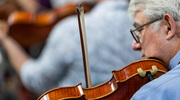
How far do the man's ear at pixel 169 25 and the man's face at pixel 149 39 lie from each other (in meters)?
0.03

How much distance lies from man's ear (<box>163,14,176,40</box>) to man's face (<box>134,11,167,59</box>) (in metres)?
0.03

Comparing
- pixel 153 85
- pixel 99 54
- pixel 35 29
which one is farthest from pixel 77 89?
pixel 35 29

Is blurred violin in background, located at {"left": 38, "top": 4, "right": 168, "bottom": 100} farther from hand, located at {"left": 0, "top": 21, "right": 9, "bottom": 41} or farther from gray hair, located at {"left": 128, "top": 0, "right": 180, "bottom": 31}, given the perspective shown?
hand, located at {"left": 0, "top": 21, "right": 9, "bottom": 41}

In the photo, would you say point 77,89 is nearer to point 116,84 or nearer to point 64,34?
point 116,84

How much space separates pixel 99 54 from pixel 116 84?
0.95 m

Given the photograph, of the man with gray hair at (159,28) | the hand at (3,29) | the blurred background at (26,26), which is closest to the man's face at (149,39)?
the man with gray hair at (159,28)

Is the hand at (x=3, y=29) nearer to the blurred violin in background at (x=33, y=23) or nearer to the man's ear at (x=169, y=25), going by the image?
the blurred violin in background at (x=33, y=23)

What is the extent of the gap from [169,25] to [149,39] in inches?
4.6

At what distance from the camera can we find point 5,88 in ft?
11.5

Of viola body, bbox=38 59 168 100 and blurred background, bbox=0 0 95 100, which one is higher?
blurred background, bbox=0 0 95 100

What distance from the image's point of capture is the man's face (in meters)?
1.33

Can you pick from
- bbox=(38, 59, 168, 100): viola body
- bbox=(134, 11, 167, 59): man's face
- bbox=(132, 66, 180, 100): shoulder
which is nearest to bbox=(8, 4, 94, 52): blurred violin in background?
bbox=(134, 11, 167, 59): man's face

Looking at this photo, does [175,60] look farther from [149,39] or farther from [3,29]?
[3,29]

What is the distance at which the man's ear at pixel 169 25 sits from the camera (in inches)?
50.0
